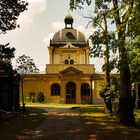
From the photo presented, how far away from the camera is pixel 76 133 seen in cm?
1689

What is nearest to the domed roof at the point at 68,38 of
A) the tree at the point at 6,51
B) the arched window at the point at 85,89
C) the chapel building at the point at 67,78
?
the chapel building at the point at 67,78

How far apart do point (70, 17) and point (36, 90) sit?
61.1 ft

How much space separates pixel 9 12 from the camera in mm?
22203

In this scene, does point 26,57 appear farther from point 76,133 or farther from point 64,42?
point 64,42

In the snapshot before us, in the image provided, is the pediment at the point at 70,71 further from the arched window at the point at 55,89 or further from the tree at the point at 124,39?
the tree at the point at 124,39

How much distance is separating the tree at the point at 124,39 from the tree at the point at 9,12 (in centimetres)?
405

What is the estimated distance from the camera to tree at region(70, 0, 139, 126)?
14344 millimetres

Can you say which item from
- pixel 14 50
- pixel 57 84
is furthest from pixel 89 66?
pixel 14 50

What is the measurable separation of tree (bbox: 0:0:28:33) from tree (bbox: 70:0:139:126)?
13.3 ft

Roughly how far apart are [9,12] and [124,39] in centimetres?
798

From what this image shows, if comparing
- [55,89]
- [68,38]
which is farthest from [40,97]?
[68,38]

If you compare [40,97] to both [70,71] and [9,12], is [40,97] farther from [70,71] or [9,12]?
[9,12]

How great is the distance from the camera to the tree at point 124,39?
14.3 meters

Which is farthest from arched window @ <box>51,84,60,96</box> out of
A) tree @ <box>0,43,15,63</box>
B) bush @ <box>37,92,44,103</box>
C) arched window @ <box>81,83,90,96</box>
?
tree @ <box>0,43,15,63</box>
